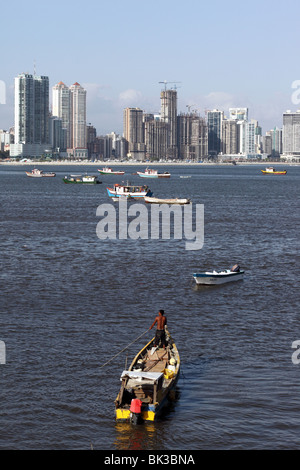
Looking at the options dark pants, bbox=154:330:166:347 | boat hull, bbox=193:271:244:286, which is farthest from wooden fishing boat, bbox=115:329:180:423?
boat hull, bbox=193:271:244:286

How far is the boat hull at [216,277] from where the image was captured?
163ft

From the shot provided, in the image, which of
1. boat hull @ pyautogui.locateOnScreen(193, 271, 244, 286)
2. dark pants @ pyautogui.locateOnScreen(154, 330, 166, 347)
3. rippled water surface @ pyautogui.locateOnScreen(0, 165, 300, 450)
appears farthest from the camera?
boat hull @ pyautogui.locateOnScreen(193, 271, 244, 286)

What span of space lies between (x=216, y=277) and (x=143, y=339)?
15313mm

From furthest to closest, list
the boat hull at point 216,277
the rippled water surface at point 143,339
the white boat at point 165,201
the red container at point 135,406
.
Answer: the white boat at point 165,201
the boat hull at point 216,277
the rippled water surface at point 143,339
the red container at point 135,406

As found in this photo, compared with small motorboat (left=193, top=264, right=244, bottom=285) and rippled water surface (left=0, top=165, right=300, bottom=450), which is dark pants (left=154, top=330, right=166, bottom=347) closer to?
rippled water surface (left=0, top=165, right=300, bottom=450)

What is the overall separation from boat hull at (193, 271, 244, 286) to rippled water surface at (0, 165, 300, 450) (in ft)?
1.77

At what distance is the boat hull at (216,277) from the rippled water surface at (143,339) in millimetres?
541

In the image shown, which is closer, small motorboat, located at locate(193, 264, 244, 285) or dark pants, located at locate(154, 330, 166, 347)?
dark pants, located at locate(154, 330, 166, 347)

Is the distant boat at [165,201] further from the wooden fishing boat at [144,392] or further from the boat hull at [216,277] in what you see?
the wooden fishing boat at [144,392]

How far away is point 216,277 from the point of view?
50.6 meters

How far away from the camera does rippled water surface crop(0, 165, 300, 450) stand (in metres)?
25.9

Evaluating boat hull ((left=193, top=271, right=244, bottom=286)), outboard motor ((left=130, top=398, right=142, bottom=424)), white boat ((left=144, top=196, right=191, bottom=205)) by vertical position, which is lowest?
outboard motor ((left=130, top=398, right=142, bottom=424))

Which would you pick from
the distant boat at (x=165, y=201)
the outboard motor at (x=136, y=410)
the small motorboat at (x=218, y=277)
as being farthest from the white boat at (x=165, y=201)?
the outboard motor at (x=136, y=410)

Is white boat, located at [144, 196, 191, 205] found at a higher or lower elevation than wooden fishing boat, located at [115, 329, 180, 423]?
higher
